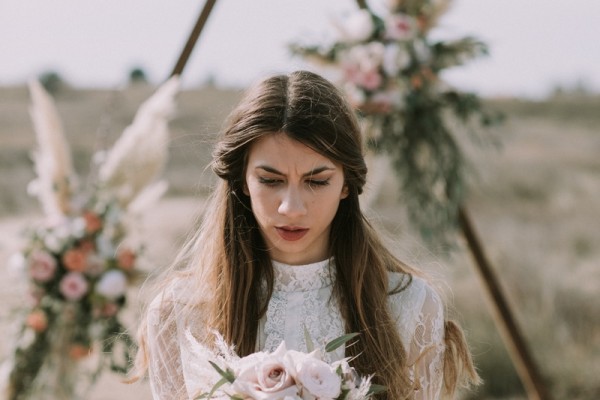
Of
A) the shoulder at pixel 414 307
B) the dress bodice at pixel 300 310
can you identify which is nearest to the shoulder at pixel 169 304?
the dress bodice at pixel 300 310

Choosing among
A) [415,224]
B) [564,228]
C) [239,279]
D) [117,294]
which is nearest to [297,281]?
[239,279]

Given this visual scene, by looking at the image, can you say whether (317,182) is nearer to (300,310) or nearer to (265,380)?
(300,310)

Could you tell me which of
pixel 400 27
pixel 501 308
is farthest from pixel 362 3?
pixel 501 308

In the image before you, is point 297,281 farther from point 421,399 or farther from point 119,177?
point 119,177

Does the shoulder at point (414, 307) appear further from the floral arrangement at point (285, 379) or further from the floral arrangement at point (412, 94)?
the floral arrangement at point (412, 94)

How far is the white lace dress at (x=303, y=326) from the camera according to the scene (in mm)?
2781

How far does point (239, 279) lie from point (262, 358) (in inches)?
24.5

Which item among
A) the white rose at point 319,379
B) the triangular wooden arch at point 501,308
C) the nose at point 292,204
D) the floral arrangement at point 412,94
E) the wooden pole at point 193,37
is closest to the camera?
the white rose at point 319,379

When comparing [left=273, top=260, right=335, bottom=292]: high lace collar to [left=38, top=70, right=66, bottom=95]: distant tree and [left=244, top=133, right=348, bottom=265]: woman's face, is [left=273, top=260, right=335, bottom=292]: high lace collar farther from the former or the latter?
[left=38, top=70, right=66, bottom=95]: distant tree

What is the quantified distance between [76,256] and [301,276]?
147 cm

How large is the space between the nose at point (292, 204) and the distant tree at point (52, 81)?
28.5 meters

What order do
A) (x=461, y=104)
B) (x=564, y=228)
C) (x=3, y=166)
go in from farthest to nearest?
(x=3, y=166) < (x=564, y=228) < (x=461, y=104)

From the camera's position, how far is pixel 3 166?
65.7 ft

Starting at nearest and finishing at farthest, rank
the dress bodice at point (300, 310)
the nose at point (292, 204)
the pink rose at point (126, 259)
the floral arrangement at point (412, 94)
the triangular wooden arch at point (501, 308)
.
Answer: the nose at point (292, 204), the dress bodice at point (300, 310), the pink rose at point (126, 259), the floral arrangement at point (412, 94), the triangular wooden arch at point (501, 308)
